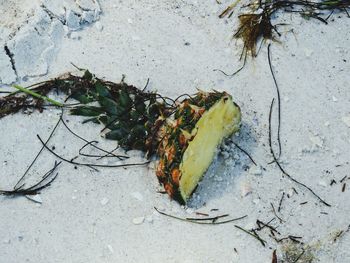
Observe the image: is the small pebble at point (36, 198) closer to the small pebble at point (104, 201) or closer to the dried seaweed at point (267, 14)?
the small pebble at point (104, 201)

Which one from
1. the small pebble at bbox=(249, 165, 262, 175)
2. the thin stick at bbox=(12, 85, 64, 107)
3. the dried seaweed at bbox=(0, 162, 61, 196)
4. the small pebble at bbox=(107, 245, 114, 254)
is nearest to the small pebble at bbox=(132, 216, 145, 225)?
the small pebble at bbox=(107, 245, 114, 254)

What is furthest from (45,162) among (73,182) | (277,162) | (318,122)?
(318,122)

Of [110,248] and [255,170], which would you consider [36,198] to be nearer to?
[110,248]

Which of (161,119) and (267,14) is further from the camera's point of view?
(267,14)

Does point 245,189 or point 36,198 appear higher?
point 245,189

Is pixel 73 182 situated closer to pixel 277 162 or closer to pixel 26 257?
pixel 26 257

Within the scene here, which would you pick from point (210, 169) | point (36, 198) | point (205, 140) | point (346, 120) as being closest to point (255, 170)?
point (210, 169)
